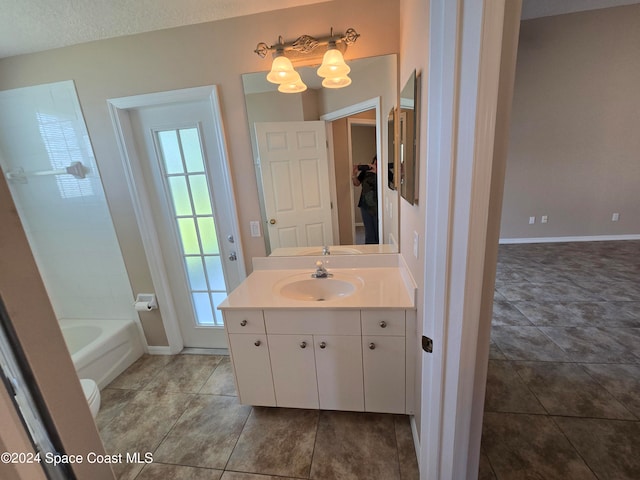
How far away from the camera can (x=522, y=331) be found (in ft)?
7.41

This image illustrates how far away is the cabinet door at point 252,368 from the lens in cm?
153

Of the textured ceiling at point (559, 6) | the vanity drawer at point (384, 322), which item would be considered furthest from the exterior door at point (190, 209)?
the textured ceiling at point (559, 6)

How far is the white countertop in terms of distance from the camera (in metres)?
1.40

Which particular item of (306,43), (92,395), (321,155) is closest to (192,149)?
(321,155)

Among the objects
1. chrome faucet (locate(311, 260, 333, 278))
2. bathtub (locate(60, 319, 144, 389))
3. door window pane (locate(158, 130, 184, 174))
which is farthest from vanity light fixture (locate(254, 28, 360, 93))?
bathtub (locate(60, 319, 144, 389))

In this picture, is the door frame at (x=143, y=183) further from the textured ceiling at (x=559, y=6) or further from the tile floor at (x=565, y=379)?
the textured ceiling at (x=559, y=6)

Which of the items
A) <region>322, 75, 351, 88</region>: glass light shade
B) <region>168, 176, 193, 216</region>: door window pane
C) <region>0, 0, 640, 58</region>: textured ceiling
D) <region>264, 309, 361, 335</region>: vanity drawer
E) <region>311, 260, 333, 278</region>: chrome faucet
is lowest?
<region>264, 309, 361, 335</region>: vanity drawer

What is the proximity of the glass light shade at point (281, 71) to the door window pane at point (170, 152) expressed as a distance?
0.90 m

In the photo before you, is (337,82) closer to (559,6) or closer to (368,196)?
(368,196)

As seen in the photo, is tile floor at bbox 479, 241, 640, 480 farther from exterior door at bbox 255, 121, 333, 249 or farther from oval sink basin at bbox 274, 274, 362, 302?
exterior door at bbox 255, 121, 333, 249

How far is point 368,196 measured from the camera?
1837 mm

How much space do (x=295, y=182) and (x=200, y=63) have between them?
0.98m

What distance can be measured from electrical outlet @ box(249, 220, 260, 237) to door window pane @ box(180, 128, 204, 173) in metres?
0.57

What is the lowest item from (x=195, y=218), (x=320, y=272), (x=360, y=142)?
(x=320, y=272)
